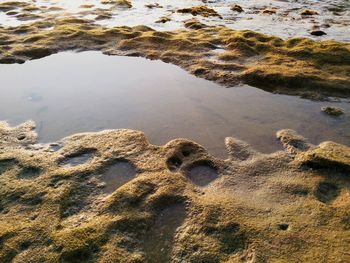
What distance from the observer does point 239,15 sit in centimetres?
2064

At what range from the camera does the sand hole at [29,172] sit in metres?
7.93

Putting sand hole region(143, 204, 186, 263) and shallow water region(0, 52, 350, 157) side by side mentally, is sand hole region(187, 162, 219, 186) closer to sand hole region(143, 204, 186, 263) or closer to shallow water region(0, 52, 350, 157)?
shallow water region(0, 52, 350, 157)

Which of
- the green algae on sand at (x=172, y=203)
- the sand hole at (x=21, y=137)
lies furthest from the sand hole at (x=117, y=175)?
the sand hole at (x=21, y=137)

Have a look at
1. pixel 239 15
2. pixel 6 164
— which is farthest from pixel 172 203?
pixel 239 15

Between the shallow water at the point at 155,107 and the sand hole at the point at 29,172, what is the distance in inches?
51.9

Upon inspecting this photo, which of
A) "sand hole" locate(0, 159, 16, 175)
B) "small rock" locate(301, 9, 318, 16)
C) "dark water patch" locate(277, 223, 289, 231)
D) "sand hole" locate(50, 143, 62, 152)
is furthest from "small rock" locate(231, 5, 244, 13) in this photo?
"dark water patch" locate(277, 223, 289, 231)

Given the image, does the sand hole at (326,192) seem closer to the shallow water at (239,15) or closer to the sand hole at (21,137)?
the sand hole at (21,137)

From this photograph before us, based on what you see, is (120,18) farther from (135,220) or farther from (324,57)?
(135,220)

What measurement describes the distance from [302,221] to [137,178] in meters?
3.26

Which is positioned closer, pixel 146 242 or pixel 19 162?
pixel 146 242

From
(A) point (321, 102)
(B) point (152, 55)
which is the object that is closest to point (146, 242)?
(A) point (321, 102)

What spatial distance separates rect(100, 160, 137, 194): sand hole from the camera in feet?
25.0

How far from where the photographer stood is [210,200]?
7.04 metres

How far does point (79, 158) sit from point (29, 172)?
1097 millimetres
